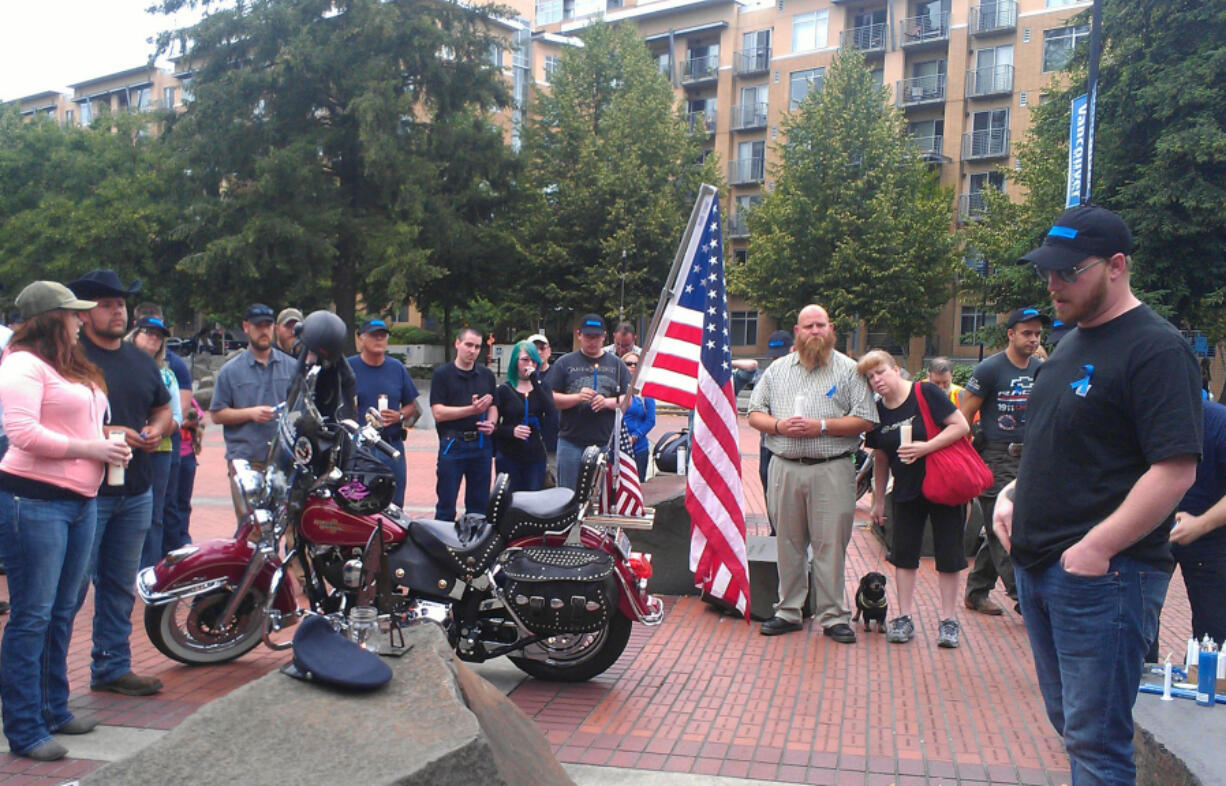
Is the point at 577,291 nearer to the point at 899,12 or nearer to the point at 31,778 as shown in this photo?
the point at 899,12

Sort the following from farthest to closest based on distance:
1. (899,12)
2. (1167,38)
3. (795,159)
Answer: (899,12) → (795,159) → (1167,38)

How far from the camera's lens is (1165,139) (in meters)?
25.1

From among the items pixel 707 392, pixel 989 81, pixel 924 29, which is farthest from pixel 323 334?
pixel 924 29

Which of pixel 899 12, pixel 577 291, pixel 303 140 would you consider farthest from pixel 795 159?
pixel 303 140

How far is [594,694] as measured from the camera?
541cm

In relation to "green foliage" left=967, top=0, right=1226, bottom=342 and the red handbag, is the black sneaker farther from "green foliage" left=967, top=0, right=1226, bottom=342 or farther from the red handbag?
"green foliage" left=967, top=0, right=1226, bottom=342

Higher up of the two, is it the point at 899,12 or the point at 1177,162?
the point at 899,12

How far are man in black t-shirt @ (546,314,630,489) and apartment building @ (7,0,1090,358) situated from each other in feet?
107

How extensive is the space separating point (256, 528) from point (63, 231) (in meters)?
41.0

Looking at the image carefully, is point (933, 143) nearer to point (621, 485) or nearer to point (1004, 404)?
point (1004, 404)

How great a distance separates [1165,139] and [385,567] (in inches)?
1020

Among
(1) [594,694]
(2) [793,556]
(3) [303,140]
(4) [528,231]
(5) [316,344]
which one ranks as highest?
(3) [303,140]

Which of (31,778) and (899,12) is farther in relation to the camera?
(899,12)

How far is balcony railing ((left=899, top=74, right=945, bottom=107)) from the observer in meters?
48.0
